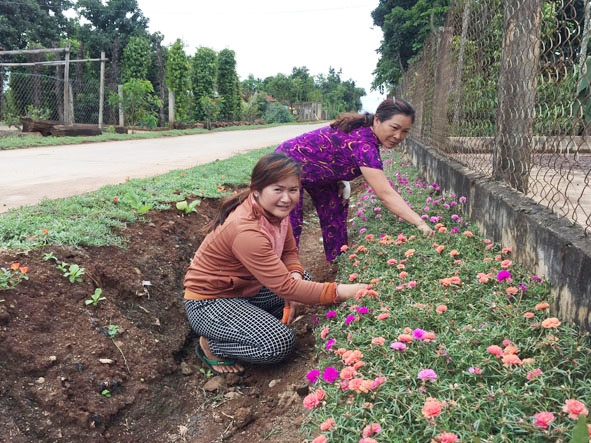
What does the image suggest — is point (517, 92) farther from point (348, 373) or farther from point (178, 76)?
point (178, 76)

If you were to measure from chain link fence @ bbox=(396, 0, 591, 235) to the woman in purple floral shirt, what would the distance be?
2.00 ft

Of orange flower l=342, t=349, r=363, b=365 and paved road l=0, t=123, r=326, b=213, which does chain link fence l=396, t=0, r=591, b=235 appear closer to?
orange flower l=342, t=349, r=363, b=365

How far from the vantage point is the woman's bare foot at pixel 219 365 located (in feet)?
9.23

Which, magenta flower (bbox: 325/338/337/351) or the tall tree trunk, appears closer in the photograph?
magenta flower (bbox: 325/338/337/351)

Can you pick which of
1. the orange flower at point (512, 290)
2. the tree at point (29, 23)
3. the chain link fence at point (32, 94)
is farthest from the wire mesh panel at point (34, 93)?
the orange flower at point (512, 290)

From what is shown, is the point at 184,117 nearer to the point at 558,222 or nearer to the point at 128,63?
the point at 128,63

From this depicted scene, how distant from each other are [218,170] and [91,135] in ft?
28.1

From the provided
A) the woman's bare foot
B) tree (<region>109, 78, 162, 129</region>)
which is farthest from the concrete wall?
tree (<region>109, 78, 162, 129</region>)

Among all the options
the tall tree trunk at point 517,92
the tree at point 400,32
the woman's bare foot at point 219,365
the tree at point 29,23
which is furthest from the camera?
the tree at point 29,23

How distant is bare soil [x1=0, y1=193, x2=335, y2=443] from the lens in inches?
86.4

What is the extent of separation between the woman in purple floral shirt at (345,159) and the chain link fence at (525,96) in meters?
0.61

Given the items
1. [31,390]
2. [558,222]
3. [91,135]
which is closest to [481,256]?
[558,222]

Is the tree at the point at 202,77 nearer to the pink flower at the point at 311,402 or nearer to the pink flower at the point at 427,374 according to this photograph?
the pink flower at the point at 311,402

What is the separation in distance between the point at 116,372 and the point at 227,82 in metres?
29.1
